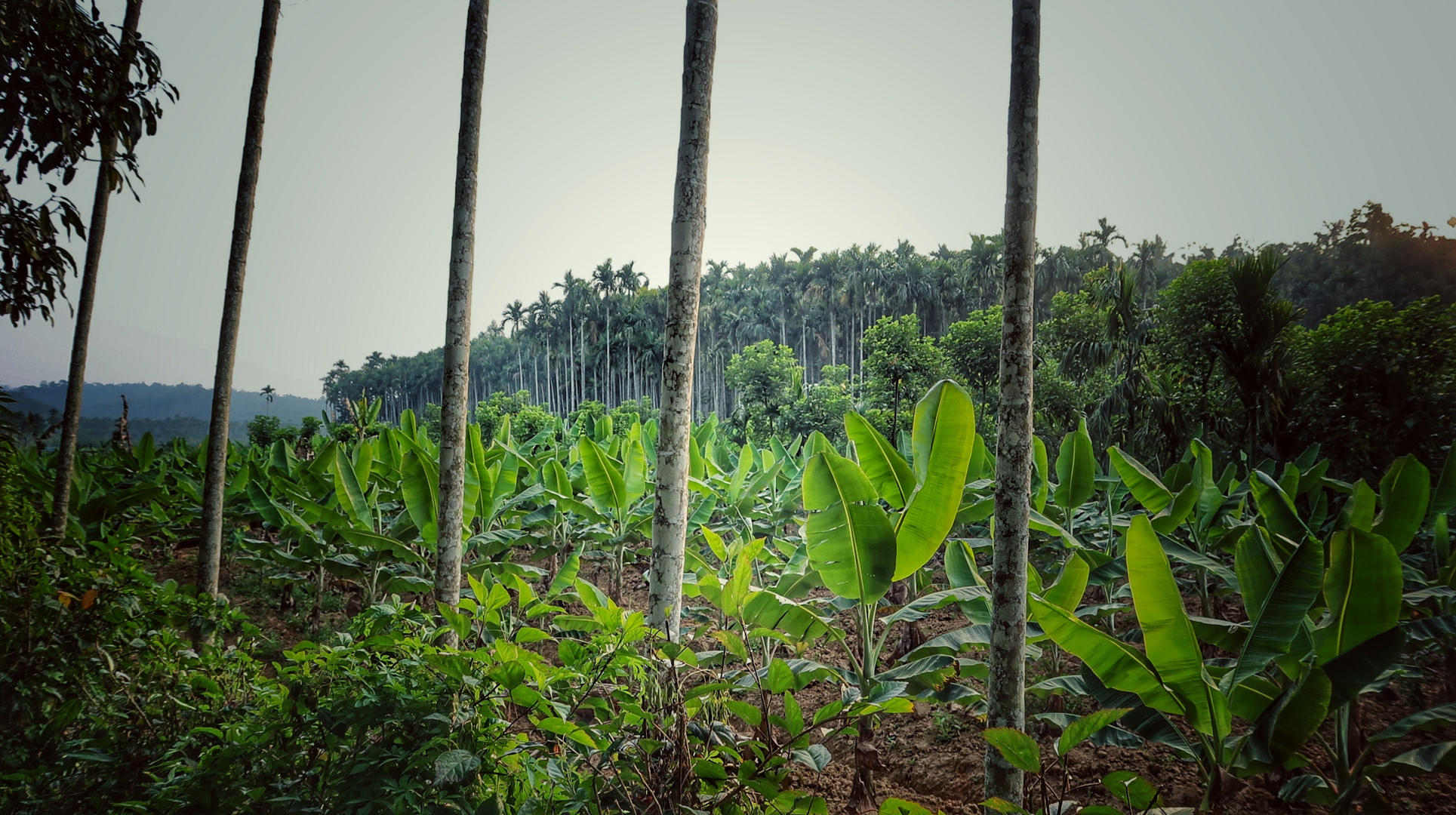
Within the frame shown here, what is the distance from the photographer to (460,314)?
3.66m

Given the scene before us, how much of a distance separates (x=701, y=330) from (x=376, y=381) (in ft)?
130

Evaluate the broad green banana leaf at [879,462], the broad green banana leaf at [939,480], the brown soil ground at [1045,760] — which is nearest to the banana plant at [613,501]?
the brown soil ground at [1045,760]

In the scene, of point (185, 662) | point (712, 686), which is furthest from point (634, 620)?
point (185, 662)

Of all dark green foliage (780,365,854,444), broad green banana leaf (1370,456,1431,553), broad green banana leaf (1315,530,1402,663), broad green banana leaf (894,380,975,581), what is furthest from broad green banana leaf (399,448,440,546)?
dark green foliage (780,365,854,444)

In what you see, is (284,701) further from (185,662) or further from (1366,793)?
(1366,793)

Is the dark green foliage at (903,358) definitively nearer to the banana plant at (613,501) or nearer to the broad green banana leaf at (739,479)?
the broad green banana leaf at (739,479)

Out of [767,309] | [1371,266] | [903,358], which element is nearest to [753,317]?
[767,309]

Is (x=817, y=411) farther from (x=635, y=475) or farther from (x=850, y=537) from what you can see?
(x=850, y=537)

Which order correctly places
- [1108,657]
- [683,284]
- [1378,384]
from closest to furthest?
[1108,657] < [683,284] < [1378,384]

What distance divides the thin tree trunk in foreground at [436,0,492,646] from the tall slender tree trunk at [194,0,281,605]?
2055mm

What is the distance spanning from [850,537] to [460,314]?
2629 mm

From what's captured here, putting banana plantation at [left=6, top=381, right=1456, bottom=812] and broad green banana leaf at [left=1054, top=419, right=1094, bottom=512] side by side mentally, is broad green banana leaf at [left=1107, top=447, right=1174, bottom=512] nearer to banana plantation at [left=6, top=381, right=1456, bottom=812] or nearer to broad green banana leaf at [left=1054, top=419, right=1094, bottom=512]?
banana plantation at [left=6, top=381, right=1456, bottom=812]

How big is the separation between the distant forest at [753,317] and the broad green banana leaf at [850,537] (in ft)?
46.8

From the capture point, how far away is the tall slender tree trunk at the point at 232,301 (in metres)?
4.40
